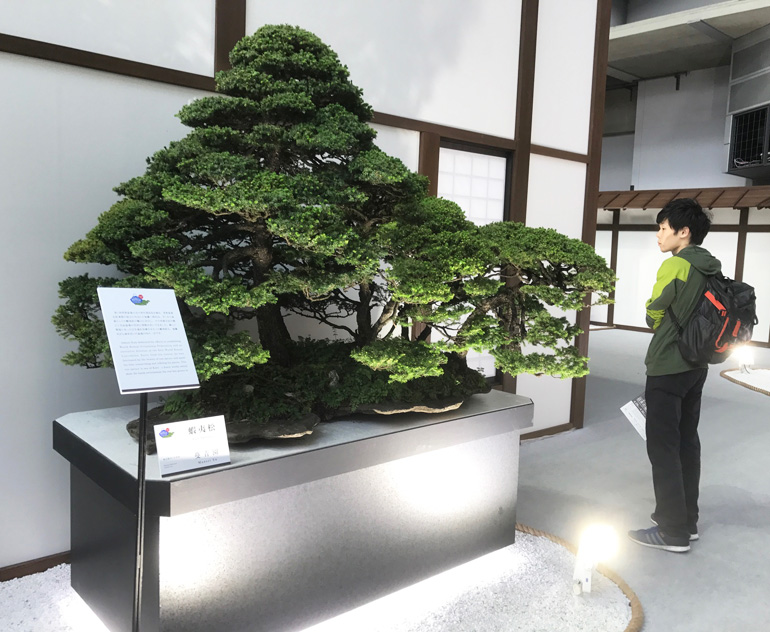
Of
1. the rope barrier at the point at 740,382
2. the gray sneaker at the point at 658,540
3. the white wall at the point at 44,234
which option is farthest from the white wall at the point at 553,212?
the rope barrier at the point at 740,382

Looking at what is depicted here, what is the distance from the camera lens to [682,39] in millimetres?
9867

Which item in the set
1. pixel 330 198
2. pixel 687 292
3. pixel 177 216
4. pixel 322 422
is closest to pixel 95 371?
pixel 177 216

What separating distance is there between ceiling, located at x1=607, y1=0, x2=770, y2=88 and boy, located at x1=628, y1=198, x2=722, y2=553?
311 inches

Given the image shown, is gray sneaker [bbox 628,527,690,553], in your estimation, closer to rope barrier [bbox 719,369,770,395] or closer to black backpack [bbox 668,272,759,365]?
black backpack [bbox 668,272,759,365]

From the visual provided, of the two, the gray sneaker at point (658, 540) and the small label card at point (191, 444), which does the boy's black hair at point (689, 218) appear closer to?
the gray sneaker at point (658, 540)

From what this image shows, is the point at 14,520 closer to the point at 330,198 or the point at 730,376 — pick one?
the point at 330,198

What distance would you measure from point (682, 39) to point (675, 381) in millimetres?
9339

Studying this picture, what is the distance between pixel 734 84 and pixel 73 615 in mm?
11770

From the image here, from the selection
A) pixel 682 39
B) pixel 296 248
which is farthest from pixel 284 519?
pixel 682 39

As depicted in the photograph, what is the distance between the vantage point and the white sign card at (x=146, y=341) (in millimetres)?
1457

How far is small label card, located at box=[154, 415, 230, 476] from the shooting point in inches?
68.4

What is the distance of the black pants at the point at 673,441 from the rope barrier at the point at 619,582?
0.46 meters

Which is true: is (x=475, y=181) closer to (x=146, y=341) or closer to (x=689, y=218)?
(x=689, y=218)

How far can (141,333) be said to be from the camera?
5.06 feet
